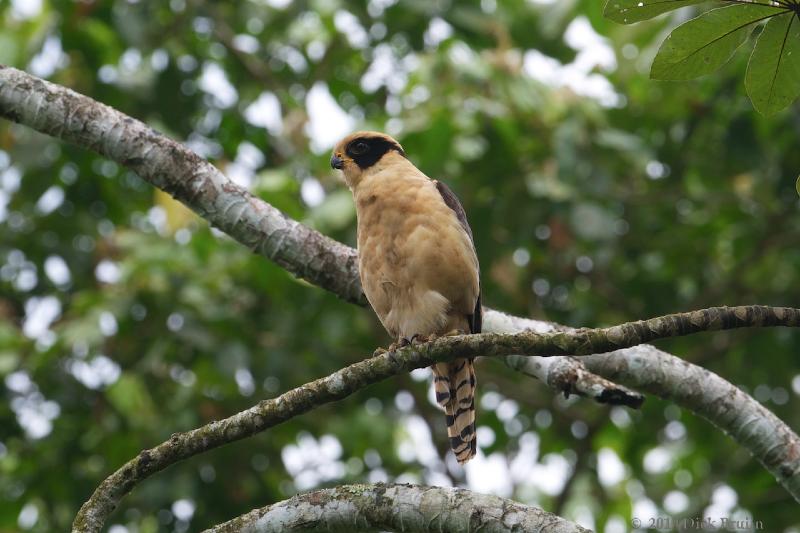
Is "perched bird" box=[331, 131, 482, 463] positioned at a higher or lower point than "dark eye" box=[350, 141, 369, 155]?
lower

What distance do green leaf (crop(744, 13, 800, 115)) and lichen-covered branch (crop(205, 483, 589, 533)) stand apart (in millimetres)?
1212

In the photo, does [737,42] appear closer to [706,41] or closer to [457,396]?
[706,41]

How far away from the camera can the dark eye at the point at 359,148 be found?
14.6 feet

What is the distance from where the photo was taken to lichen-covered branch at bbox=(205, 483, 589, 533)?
271cm

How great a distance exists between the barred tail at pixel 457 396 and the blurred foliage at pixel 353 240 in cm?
114

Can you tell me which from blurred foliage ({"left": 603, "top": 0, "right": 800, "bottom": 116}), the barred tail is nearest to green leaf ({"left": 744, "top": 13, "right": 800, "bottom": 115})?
blurred foliage ({"left": 603, "top": 0, "right": 800, "bottom": 116})

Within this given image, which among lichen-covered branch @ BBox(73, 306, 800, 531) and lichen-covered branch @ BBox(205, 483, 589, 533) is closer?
lichen-covered branch @ BBox(73, 306, 800, 531)

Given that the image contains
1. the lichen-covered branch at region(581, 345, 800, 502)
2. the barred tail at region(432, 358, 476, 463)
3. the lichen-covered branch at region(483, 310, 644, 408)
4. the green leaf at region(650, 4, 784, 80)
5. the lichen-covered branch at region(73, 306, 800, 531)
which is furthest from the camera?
the barred tail at region(432, 358, 476, 463)

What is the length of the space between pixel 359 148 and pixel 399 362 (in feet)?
6.14

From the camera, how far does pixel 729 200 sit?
230 inches

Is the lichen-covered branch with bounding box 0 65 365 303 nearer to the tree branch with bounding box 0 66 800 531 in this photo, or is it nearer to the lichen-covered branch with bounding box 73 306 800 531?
the tree branch with bounding box 0 66 800 531

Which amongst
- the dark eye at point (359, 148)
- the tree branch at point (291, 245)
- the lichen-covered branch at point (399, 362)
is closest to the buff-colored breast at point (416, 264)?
the tree branch at point (291, 245)

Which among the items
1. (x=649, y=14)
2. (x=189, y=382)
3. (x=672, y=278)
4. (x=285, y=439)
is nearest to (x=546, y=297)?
(x=672, y=278)

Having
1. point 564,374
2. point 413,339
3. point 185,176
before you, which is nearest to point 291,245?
point 185,176
